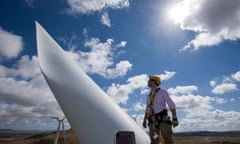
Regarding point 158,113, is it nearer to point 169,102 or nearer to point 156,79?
point 169,102

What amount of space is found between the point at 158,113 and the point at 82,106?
365 centimetres

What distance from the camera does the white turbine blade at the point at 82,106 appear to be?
6836mm

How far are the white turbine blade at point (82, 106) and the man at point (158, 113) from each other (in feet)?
4.19

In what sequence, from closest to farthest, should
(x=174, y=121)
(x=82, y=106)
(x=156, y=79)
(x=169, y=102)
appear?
1. (x=82, y=106)
2. (x=174, y=121)
3. (x=169, y=102)
4. (x=156, y=79)

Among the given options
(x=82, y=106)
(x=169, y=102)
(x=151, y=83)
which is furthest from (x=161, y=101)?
(x=82, y=106)

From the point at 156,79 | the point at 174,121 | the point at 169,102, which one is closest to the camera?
the point at 174,121

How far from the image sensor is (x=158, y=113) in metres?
9.42

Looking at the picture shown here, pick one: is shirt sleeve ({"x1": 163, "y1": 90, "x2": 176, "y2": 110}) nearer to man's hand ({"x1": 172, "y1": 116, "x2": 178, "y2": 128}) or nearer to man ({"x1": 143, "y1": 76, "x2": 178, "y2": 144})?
man ({"x1": 143, "y1": 76, "x2": 178, "y2": 144})

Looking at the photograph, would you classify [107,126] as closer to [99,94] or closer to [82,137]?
[82,137]

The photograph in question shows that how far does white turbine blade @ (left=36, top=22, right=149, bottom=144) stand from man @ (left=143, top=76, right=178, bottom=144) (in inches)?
50.3

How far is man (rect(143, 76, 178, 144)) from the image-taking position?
29.1 feet

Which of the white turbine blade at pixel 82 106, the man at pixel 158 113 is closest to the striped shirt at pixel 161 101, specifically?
the man at pixel 158 113

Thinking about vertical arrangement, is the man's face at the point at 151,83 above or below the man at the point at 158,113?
above

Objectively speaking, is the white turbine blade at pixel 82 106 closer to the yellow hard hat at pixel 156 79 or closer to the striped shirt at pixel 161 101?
the striped shirt at pixel 161 101
